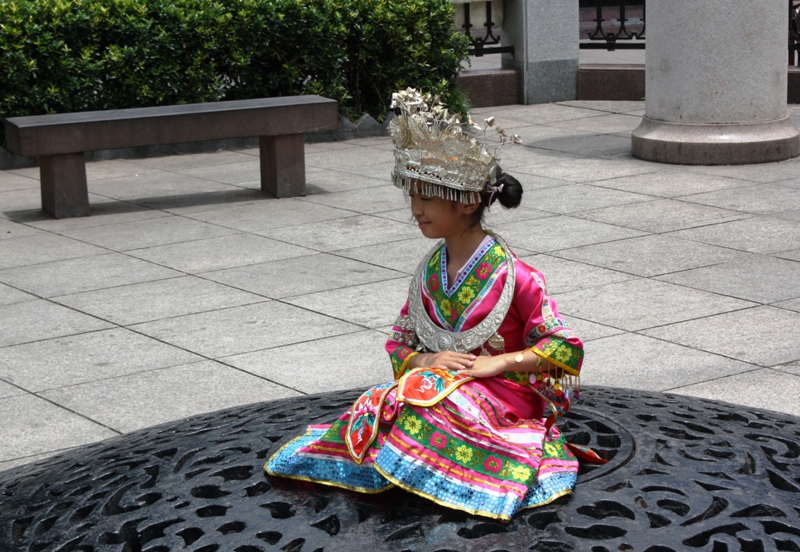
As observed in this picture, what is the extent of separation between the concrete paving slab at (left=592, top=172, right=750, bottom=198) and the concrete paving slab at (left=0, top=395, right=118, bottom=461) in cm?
534

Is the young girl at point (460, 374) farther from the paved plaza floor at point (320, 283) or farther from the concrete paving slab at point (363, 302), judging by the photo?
the concrete paving slab at point (363, 302)

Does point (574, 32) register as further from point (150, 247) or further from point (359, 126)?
point (150, 247)

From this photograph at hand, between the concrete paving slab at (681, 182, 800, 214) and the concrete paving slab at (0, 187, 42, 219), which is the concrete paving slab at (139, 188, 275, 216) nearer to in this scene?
the concrete paving slab at (0, 187, 42, 219)

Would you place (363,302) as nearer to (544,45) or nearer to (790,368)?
(790,368)

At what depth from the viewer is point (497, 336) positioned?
3.12m

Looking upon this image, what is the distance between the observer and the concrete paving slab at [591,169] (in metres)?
9.68

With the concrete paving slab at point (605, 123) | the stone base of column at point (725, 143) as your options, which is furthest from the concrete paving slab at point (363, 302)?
the concrete paving slab at point (605, 123)

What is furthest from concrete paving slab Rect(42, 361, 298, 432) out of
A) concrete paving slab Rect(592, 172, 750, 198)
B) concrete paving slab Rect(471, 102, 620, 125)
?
concrete paving slab Rect(471, 102, 620, 125)

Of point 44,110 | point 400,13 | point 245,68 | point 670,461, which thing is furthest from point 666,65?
point 670,461

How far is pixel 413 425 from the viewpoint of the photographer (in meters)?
2.99

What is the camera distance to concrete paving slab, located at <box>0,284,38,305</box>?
6.52m

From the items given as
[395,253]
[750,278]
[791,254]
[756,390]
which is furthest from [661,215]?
[756,390]

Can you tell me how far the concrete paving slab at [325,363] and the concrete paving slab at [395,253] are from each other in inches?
52.0

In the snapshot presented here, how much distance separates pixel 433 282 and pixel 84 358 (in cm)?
281
